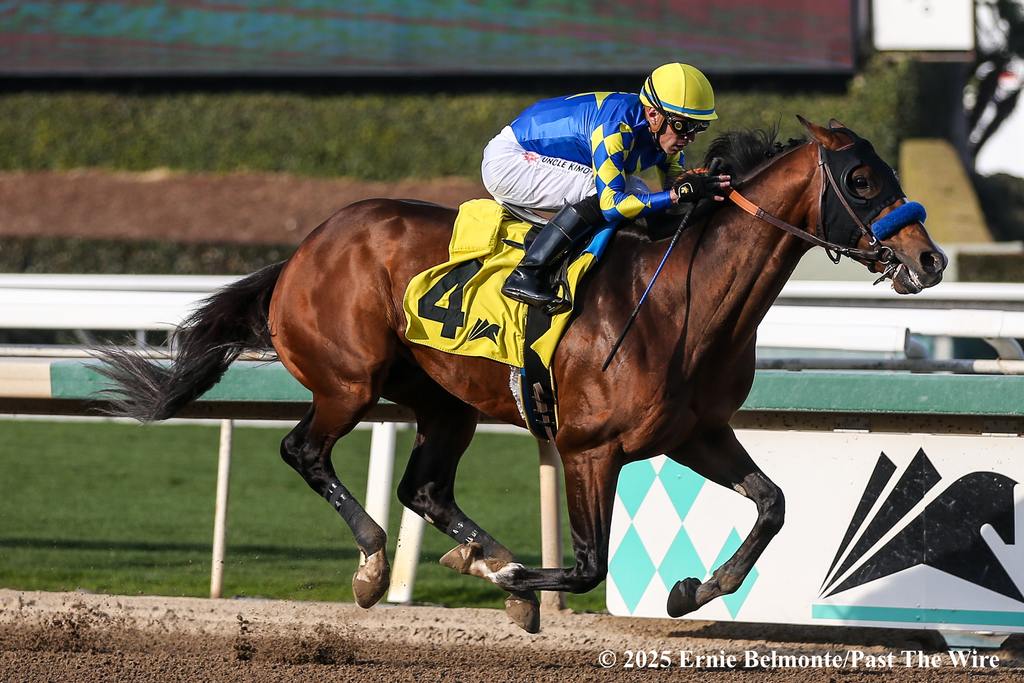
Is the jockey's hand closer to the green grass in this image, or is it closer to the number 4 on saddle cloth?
the number 4 on saddle cloth

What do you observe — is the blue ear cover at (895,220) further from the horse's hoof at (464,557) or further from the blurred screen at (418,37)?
the blurred screen at (418,37)

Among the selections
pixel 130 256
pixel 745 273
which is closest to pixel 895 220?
pixel 745 273

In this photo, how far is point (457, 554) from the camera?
3.92m

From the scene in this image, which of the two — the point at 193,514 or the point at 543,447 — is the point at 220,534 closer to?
the point at 543,447

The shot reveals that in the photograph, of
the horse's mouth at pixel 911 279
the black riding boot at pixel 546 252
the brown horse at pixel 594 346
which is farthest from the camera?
the black riding boot at pixel 546 252

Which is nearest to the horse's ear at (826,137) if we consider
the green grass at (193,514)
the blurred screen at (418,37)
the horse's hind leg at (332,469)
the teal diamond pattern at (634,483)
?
the teal diamond pattern at (634,483)

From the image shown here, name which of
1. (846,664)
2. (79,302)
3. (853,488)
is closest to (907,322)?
(853,488)

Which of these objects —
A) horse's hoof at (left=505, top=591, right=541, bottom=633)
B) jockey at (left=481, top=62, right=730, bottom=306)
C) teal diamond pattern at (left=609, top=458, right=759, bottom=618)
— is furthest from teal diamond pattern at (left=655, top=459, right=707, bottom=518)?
jockey at (left=481, top=62, right=730, bottom=306)

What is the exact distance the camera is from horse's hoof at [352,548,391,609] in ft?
12.8

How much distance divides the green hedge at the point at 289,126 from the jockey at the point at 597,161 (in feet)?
51.8

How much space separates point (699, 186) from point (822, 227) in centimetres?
35

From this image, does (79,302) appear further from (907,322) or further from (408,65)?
(408,65)

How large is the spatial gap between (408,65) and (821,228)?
17.1 m

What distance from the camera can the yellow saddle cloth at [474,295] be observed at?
3.69 meters
